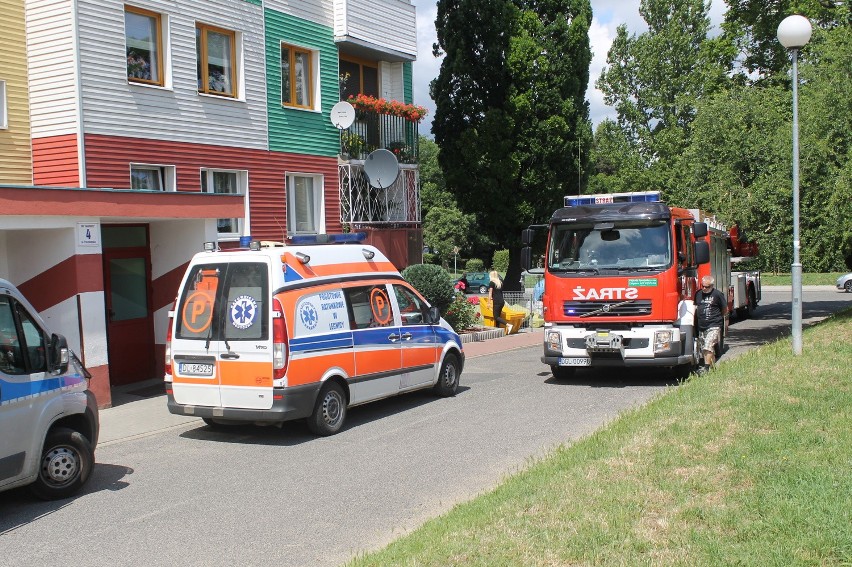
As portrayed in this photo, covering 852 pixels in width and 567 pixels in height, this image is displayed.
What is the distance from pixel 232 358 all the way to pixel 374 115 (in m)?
12.1

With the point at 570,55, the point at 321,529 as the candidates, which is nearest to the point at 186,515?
the point at 321,529

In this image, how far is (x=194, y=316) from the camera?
33.3 feet

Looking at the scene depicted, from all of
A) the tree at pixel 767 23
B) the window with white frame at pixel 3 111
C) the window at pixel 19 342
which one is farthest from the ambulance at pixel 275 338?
the tree at pixel 767 23

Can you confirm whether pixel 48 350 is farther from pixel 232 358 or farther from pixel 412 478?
pixel 412 478

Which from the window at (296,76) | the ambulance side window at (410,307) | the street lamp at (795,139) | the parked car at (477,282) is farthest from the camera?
the parked car at (477,282)

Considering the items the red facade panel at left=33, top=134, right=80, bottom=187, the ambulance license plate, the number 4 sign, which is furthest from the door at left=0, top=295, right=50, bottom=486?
the red facade panel at left=33, top=134, right=80, bottom=187

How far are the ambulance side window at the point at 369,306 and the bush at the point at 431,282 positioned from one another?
795 centimetres

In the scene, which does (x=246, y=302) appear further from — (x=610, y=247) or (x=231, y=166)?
(x=231, y=166)

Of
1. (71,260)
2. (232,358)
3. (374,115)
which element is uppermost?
(374,115)

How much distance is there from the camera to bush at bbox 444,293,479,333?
20.8 metres

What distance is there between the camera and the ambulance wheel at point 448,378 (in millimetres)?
12680

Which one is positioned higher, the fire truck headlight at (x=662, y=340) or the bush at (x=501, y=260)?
the bush at (x=501, y=260)

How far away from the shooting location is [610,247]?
1351 centimetres

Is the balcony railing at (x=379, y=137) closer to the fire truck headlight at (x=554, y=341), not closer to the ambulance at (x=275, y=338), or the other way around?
the fire truck headlight at (x=554, y=341)
